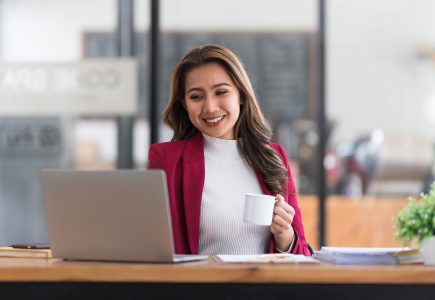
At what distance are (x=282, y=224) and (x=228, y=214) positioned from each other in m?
0.24

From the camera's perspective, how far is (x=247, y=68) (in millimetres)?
5090

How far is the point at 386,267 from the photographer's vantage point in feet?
6.21

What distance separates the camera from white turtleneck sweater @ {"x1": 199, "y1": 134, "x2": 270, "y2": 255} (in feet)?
8.46

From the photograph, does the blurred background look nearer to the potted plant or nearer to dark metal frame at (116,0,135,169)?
dark metal frame at (116,0,135,169)

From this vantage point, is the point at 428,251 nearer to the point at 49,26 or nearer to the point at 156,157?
the point at 156,157

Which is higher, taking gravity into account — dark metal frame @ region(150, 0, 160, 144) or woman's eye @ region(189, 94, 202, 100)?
dark metal frame @ region(150, 0, 160, 144)

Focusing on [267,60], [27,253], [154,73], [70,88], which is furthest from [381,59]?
[27,253]

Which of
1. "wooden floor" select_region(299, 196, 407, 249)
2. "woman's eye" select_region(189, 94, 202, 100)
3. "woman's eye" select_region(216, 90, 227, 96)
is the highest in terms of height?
"woman's eye" select_region(216, 90, 227, 96)

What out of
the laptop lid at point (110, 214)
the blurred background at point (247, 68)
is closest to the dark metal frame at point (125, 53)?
the blurred background at point (247, 68)

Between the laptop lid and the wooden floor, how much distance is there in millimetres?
3257

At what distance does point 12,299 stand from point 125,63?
328 cm

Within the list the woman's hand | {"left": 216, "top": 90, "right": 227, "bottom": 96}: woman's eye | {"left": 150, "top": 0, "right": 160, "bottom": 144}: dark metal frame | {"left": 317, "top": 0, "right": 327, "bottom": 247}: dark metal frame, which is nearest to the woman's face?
{"left": 216, "top": 90, "right": 227, "bottom": 96}: woman's eye

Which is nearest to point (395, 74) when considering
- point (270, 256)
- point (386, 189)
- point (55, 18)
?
point (386, 189)

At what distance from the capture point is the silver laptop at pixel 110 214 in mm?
1934
